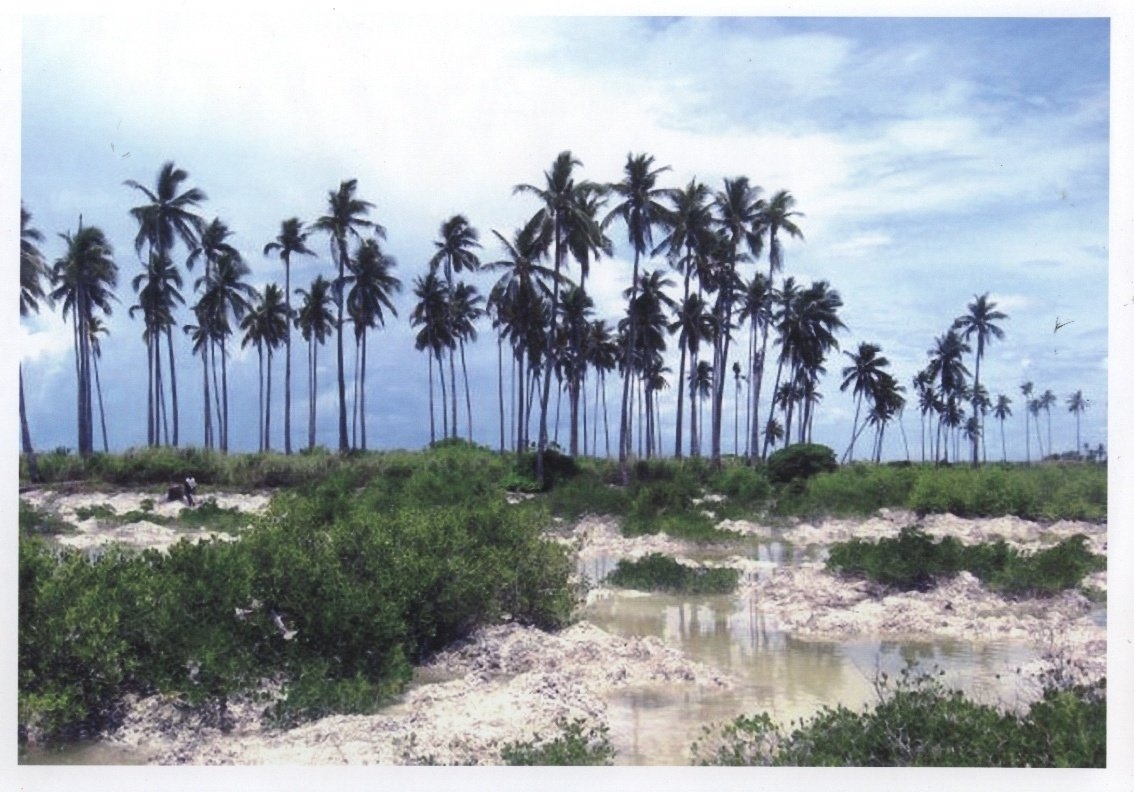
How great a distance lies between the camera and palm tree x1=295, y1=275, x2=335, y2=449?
7699 mm

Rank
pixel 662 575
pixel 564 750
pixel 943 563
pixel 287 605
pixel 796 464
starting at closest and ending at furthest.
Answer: pixel 564 750, pixel 287 605, pixel 943 563, pixel 662 575, pixel 796 464

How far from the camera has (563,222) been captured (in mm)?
7914

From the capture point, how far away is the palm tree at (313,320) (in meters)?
7.70

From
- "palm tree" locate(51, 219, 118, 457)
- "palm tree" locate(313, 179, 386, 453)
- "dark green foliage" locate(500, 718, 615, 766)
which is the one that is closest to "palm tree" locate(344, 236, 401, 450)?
"palm tree" locate(313, 179, 386, 453)

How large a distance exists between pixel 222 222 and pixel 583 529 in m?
3.95

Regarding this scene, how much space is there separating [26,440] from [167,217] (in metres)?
1.90

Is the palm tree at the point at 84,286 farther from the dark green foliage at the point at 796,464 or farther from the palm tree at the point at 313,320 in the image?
the dark green foliage at the point at 796,464

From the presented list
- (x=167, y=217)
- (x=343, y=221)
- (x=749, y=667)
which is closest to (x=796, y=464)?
(x=749, y=667)

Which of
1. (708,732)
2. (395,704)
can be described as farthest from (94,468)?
(708,732)

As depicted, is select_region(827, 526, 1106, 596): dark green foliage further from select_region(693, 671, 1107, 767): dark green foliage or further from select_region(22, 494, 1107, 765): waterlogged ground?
select_region(693, 671, 1107, 767): dark green foliage

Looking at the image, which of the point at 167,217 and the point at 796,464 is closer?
the point at 167,217

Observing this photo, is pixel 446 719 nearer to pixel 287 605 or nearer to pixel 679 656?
pixel 287 605

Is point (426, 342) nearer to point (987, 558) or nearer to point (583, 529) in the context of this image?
point (583, 529)

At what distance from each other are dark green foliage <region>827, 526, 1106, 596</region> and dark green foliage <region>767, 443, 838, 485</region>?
0.93m
